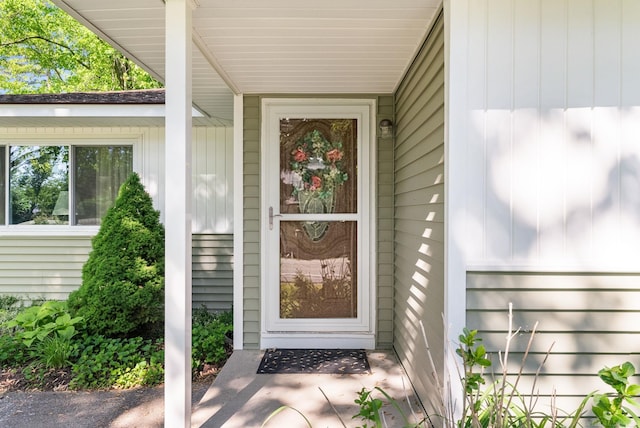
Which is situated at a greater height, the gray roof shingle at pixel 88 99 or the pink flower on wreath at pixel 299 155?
the gray roof shingle at pixel 88 99

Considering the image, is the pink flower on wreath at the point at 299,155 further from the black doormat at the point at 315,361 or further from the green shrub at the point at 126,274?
the green shrub at the point at 126,274

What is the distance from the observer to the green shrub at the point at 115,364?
122 inches

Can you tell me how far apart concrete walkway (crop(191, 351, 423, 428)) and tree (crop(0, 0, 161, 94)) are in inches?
413

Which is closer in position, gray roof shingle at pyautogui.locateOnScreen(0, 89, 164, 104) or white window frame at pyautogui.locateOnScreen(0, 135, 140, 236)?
gray roof shingle at pyautogui.locateOnScreen(0, 89, 164, 104)

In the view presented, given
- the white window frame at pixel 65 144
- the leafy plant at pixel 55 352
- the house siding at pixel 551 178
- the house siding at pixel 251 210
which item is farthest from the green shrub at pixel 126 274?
the house siding at pixel 551 178

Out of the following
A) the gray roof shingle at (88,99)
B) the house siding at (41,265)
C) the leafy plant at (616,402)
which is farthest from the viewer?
the house siding at (41,265)

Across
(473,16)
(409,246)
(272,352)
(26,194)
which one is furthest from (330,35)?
(26,194)

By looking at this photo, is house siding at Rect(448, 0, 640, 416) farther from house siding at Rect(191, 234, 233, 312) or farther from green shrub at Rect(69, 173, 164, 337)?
house siding at Rect(191, 234, 233, 312)

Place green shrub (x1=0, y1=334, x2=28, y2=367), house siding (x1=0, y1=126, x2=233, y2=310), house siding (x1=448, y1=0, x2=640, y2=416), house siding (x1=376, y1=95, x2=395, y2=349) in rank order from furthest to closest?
house siding (x1=0, y1=126, x2=233, y2=310) → house siding (x1=376, y1=95, x2=395, y2=349) → green shrub (x1=0, y1=334, x2=28, y2=367) → house siding (x1=448, y1=0, x2=640, y2=416)

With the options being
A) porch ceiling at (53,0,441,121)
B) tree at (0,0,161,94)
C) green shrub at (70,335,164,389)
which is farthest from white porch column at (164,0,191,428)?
tree at (0,0,161,94)

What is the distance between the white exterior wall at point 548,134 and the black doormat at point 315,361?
1.67 meters

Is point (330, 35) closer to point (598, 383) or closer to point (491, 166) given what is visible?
point (491, 166)

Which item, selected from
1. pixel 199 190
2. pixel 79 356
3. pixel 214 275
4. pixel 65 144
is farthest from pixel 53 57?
pixel 79 356

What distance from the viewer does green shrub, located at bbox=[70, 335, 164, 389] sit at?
3.09m
